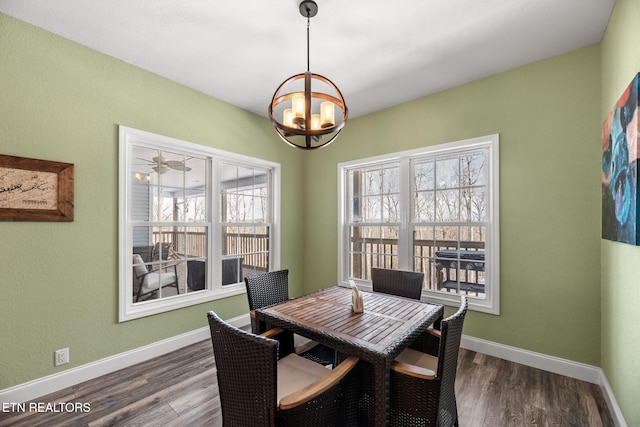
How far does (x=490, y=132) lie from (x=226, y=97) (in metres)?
3.00

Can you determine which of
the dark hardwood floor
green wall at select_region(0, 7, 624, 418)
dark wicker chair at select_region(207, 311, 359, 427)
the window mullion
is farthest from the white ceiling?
the dark hardwood floor

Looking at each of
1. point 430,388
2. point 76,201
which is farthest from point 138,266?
point 430,388

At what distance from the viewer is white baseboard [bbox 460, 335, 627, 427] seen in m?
2.19

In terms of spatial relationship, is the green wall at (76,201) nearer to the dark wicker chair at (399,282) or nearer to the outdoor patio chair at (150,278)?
the outdoor patio chair at (150,278)

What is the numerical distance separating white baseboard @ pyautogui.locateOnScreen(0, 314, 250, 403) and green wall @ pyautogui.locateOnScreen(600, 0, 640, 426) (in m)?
3.61

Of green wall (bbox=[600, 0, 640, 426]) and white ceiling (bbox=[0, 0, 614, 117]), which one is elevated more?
white ceiling (bbox=[0, 0, 614, 117])

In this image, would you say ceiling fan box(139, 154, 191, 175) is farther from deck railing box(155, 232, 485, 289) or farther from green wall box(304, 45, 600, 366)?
green wall box(304, 45, 600, 366)

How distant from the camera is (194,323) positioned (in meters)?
3.29

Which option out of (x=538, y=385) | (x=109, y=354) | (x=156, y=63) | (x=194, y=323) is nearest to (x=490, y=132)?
→ (x=538, y=385)

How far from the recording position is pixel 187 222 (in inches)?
130

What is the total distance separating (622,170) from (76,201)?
3.98 m

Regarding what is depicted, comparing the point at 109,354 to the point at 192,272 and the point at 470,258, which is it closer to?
the point at 192,272

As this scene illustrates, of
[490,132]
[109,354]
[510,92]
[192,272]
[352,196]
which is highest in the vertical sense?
[510,92]

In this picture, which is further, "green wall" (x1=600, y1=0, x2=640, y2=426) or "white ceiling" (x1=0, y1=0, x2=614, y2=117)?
"white ceiling" (x1=0, y1=0, x2=614, y2=117)
